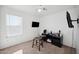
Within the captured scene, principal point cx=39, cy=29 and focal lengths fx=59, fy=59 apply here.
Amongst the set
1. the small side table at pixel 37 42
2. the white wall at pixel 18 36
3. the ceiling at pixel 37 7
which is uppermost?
the ceiling at pixel 37 7

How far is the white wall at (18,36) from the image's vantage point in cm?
98

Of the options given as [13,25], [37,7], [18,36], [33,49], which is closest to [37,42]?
[33,49]

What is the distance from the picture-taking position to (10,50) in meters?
0.99

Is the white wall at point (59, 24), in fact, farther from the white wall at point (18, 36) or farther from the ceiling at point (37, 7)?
the white wall at point (18, 36)

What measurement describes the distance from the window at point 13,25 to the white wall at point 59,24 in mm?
406

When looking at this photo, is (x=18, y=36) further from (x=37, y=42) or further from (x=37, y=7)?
(x=37, y=7)

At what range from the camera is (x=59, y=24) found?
3.60ft

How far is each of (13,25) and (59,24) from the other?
32.7 inches

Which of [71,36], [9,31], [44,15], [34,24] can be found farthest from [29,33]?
[71,36]

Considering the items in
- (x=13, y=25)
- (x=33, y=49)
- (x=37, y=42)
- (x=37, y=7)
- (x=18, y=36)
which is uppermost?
(x=37, y=7)

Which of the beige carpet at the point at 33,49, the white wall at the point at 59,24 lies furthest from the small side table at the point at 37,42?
the white wall at the point at 59,24

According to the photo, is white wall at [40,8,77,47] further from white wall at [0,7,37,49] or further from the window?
the window

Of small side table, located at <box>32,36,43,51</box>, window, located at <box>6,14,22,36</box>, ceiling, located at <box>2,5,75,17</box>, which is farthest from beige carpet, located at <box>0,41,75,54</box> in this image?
ceiling, located at <box>2,5,75,17</box>

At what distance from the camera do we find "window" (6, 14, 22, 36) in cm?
99
